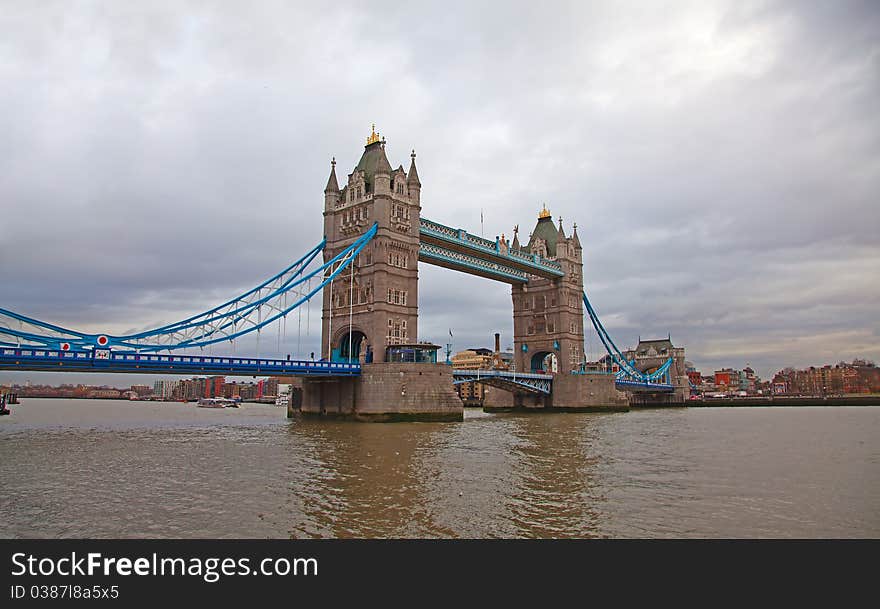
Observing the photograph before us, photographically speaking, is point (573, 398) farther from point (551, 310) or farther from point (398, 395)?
point (398, 395)

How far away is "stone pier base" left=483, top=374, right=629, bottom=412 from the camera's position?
236 ft

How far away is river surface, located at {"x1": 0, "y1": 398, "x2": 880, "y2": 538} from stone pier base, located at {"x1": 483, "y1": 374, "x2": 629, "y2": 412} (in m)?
43.7

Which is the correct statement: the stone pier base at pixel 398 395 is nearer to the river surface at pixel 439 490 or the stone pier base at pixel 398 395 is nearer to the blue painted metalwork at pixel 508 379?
the blue painted metalwork at pixel 508 379

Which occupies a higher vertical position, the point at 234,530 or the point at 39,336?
the point at 39,336

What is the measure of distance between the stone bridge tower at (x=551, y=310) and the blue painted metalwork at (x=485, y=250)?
98.0 inches

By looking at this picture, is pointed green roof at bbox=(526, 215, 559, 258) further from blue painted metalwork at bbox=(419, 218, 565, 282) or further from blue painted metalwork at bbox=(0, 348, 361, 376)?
blue painted metalwork at bbox=(0, 348, 361, 376)

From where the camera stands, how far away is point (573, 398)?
71.9m

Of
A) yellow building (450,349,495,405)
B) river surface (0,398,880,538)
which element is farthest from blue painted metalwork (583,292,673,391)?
river surface (0,398,880,538)

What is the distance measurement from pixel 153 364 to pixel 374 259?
823 inches

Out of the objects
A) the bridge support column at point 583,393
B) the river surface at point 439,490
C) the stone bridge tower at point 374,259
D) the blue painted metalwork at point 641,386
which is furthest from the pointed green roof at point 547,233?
the river surface at point 439,490

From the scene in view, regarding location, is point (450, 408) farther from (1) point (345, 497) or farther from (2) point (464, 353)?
(2) point (464, 353)
